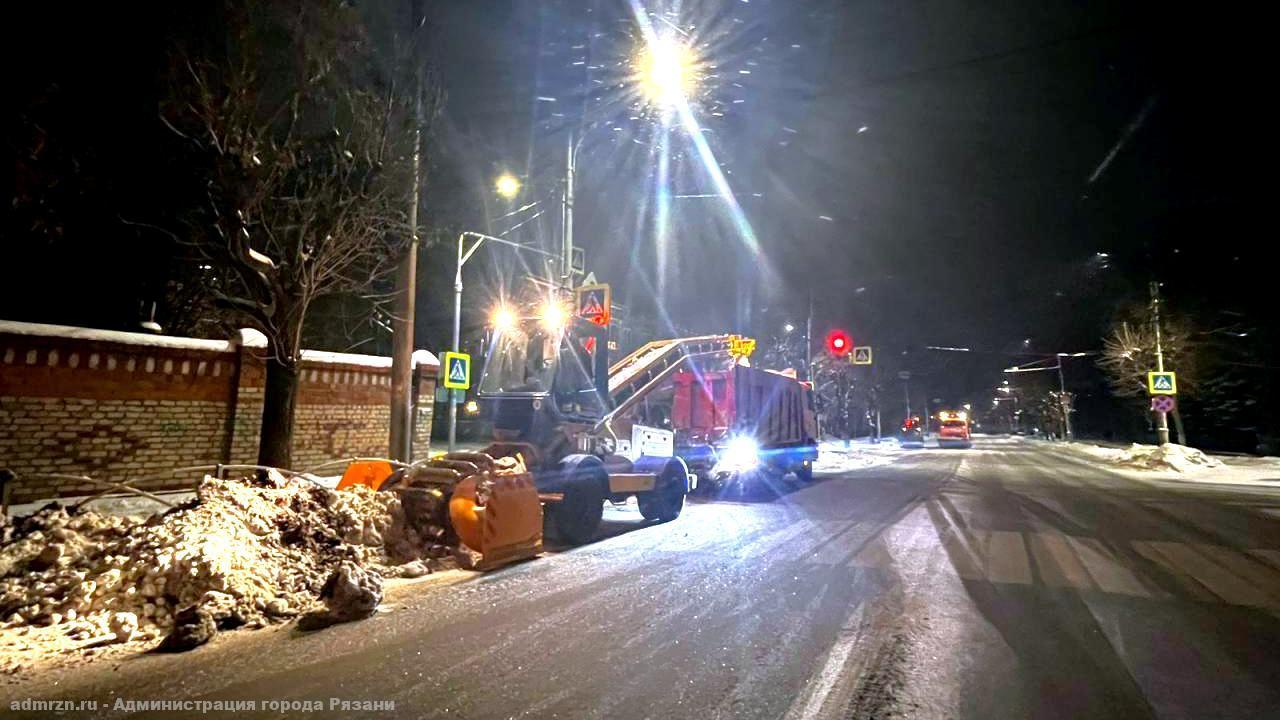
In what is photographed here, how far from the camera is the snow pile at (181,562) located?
5418 millimetres

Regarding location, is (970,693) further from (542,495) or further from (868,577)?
(542,495)

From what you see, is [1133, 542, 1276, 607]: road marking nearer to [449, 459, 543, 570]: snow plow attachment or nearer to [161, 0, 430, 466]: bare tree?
[449, 459, 543, 570]: snow plow attachment

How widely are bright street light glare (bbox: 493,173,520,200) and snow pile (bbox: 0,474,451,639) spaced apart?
12.1 meters

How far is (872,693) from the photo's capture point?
13.7ft

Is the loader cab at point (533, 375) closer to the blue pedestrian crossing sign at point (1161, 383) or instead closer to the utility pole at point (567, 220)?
the utility pole at point (567, 220)

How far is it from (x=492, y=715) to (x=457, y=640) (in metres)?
1.44

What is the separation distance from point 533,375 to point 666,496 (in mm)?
3420

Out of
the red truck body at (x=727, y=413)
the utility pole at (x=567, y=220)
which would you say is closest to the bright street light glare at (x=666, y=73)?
the utility pole at (x=567, y=220)

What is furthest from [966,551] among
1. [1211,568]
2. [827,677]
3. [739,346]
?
[739,346]

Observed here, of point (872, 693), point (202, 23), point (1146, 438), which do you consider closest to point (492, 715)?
point (872, 693)

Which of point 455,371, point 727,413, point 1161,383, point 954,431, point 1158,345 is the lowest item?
point 727,413

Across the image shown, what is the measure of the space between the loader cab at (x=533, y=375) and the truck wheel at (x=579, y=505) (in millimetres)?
797

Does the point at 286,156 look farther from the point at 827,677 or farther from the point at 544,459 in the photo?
the point at 827,677

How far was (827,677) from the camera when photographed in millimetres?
4441
